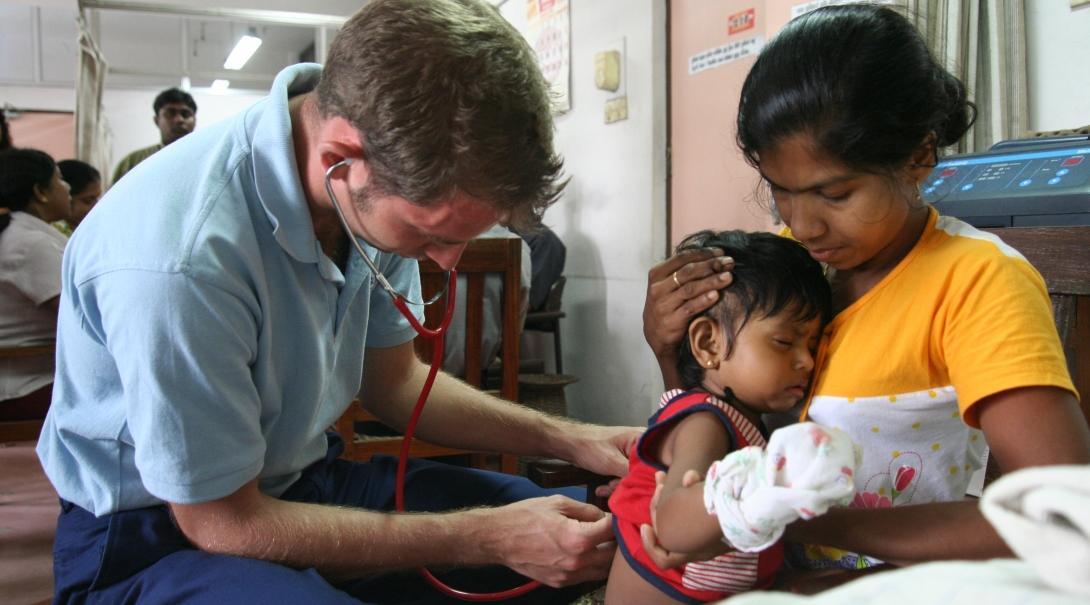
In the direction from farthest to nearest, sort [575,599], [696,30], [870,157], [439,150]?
[696,30] → [575,599] → [439,150] → [870,157]

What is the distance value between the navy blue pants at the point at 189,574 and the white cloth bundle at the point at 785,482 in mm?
581

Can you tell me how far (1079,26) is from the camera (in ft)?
5.66

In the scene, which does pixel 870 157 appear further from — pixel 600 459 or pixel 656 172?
pixel 656 172

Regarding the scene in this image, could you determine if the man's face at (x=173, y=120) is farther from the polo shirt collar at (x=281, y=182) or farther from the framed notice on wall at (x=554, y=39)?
the polo shirt collar at (x=281, y=182)

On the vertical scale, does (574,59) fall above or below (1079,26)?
above

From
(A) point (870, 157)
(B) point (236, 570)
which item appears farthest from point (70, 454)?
(A) point (870, 157)

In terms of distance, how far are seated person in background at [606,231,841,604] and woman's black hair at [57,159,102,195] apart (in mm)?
3855

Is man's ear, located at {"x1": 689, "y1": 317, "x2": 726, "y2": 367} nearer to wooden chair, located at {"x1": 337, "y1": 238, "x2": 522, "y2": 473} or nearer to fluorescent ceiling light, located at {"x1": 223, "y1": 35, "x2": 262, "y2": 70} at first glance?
wooden chair, located at {"x1": 337, "y1": 238, "x2": 522, "y2": 473}

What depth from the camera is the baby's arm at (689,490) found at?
755 millimetres

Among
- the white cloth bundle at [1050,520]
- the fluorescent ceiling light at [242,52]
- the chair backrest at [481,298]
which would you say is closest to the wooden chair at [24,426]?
the chair backrest at [481,298]

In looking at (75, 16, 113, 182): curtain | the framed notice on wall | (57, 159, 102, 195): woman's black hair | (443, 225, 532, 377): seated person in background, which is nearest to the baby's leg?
(443, 225, 532, 377): seated person in background

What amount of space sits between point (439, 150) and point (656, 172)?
2.45 meters

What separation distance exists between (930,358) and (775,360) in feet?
0.60

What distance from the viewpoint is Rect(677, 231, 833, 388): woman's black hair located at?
3.42ft
